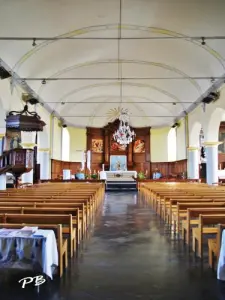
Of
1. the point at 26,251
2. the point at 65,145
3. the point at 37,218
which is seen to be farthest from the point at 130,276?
the point at 65,145

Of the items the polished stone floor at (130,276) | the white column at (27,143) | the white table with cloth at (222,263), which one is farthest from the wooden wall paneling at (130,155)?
the white table with cloth at (222,263)

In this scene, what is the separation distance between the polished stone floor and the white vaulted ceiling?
6.26m

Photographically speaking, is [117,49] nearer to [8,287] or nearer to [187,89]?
[187,89]

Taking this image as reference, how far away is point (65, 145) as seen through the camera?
77.5 ft

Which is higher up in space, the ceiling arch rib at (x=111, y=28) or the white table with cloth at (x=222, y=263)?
the ceiling arch rib at (x=111, y=28)

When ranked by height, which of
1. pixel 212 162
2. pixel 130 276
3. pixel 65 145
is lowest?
pixel 130 276

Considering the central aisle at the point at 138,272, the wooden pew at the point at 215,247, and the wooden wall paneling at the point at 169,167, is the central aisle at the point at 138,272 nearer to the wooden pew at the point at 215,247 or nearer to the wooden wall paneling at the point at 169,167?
the wooden pew at the point at 215,247

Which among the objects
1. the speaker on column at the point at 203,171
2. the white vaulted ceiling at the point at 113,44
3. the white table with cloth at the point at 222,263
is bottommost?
the white table with cloth at the point at 222,263

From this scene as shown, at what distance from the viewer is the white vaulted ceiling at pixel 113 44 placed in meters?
8.77

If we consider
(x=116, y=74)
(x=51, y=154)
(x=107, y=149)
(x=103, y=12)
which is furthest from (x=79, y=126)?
(x=103, y=12)

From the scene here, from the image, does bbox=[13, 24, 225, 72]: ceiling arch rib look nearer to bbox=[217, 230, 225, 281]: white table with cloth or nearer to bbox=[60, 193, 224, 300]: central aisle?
bbox=[60, 193, 224, 300]: central aisle

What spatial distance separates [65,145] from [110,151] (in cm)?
381

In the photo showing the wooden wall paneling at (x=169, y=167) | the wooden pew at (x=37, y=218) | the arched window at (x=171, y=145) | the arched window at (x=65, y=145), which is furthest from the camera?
the arched window at (x=171, y=145)

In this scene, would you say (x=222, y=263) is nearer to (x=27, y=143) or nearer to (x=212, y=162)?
(x=212, y=162)
